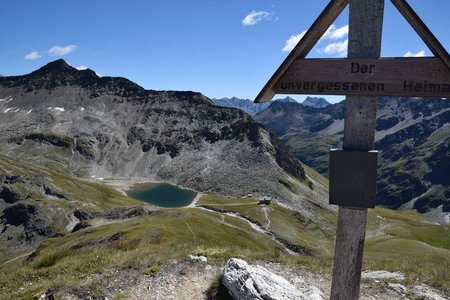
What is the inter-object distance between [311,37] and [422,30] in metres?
2.35

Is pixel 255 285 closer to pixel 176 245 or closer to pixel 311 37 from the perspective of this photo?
pixel 311 37

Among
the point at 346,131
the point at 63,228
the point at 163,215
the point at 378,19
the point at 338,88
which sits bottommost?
the point at 63,228

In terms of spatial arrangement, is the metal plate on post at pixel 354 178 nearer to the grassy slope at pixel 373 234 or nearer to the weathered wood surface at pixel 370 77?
the weathered wood surface at pixel 370 77

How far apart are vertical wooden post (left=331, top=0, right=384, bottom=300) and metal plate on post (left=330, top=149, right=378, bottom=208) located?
0.90ft

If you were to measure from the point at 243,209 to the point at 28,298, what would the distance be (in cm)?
13636

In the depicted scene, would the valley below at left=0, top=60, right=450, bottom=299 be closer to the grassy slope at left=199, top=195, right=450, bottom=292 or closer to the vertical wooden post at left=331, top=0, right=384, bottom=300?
the grassy slope at left=199, top=195, right=450, bottom=292

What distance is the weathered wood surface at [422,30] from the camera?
26.7ft

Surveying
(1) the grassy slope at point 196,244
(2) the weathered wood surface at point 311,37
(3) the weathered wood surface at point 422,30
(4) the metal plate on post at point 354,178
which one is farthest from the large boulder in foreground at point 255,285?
(3) the weathered wood surface at point 422,30

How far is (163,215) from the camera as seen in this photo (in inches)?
4131

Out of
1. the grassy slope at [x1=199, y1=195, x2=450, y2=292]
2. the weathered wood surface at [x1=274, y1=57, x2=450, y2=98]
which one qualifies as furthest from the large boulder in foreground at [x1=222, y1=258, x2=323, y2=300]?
the grassy slope at [x1=199, y1=195, x2=450, y2=292]

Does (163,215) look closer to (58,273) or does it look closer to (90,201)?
(90,201)

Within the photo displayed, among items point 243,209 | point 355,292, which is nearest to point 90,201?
point 243,209

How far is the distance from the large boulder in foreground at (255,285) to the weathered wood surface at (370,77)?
7305 mm

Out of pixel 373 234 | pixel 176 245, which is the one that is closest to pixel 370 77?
pixel 176 245
